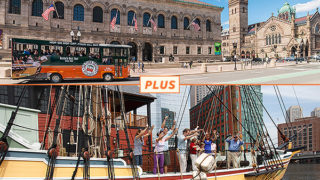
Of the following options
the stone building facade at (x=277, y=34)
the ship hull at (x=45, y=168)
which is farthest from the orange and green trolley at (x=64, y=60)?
the stone building facade at (x=277, y=34)

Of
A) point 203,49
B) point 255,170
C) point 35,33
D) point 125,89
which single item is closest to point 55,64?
point 125,89

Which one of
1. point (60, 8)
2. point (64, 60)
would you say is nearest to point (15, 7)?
point (60, 8)

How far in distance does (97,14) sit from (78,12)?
10.3ft

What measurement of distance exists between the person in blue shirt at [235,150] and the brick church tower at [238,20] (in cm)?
10786

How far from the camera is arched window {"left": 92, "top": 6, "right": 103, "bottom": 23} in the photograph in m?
48.5

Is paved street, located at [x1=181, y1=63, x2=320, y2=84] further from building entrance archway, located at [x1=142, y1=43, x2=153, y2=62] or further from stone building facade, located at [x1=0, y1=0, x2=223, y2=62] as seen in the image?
building entrance archway, located at [x1=142, y1=43, x2=153, y2=62]

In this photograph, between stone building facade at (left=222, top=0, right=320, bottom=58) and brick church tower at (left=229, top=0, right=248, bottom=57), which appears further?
brick church tower at (left=229, top=0, right=248, bottom=57)

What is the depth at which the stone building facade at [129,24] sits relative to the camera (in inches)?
1713

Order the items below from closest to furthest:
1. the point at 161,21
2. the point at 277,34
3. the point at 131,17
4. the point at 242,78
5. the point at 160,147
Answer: the point at 160,147 → the point at 242,78 → the point at 131,17 → the point at 161,21 → the point at 277,34

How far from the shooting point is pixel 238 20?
11706cm

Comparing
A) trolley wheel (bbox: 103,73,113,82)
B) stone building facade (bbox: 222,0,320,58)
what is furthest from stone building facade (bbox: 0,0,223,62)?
stone building facade (bbox: 222,0,320,58)

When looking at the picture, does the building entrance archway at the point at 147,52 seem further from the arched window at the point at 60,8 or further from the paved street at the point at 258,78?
the paved street at the point at 258,78

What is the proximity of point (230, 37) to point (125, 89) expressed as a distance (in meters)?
114

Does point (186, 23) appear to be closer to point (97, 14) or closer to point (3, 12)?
point (97, 14)
